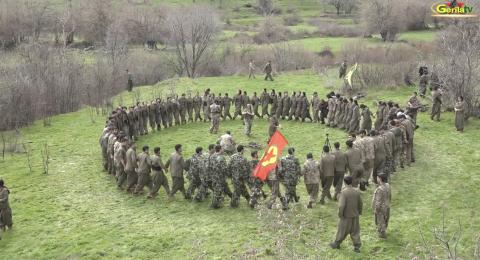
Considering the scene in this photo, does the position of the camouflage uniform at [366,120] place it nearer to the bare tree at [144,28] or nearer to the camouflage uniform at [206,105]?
the camouflage uniform at [206,105]

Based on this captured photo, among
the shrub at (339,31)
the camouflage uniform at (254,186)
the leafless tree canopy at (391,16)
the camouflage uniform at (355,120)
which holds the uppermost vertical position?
the leafless tree canopy at (391,16)

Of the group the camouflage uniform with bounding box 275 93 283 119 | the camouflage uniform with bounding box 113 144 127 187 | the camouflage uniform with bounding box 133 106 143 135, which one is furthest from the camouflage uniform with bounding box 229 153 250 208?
the camouflage uniform with bounding box 275 93 283 119

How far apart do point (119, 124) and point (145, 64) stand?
934 inches

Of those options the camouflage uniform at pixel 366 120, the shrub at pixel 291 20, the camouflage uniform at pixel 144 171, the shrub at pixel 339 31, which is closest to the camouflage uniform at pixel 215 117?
the camouflage uniform at pixel 366 120

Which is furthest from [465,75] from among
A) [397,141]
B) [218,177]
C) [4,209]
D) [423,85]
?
[4,209]

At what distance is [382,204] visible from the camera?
1312cm

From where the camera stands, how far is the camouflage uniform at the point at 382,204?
13094 millimetres

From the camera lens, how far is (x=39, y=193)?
17.9 m

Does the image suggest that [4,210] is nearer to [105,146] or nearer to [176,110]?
[105,146]

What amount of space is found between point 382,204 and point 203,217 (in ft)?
17.4

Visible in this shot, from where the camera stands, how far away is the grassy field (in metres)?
13.2

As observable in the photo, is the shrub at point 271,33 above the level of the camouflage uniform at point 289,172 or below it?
above

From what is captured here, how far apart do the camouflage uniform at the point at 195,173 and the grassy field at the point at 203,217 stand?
0.37 meters

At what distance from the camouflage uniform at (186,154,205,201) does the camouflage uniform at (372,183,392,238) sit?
538 centimetres
